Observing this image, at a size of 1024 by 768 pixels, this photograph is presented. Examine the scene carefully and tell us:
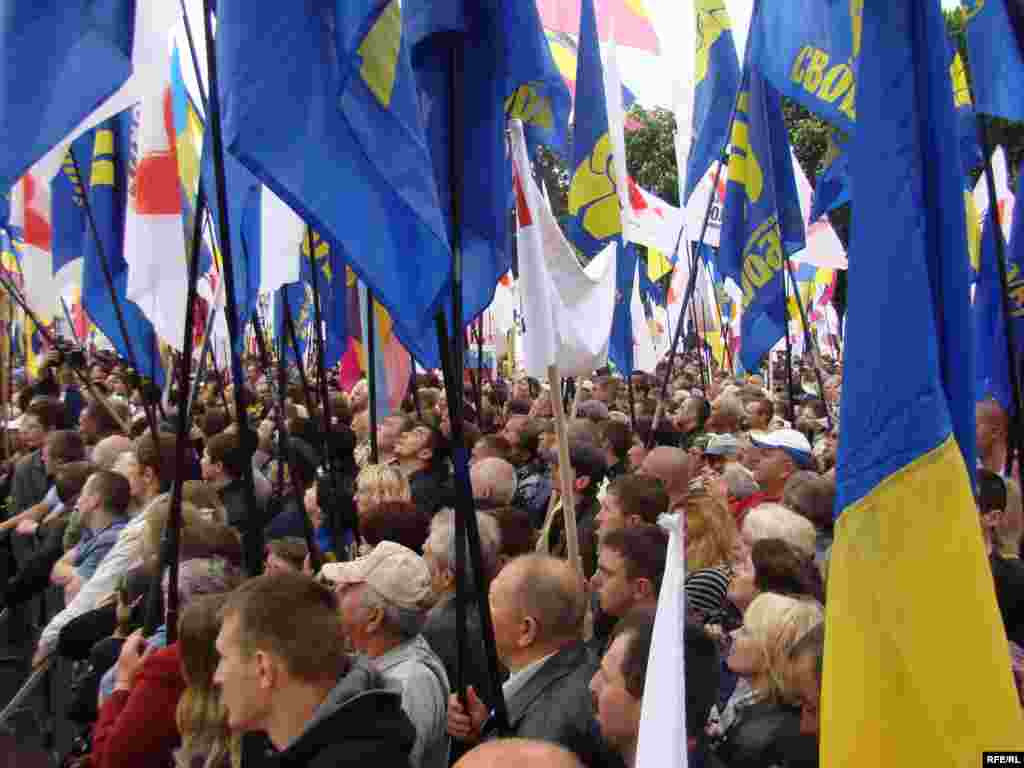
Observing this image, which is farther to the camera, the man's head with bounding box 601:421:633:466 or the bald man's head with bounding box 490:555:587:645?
the man's head with bounding box 601:421:633:466

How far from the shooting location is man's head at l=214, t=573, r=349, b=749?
8.78 feet

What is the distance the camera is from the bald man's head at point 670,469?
5.80 metres

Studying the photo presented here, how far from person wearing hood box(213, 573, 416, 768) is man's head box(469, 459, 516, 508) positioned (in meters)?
3.11

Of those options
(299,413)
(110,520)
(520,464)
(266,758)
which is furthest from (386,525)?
(299,413)

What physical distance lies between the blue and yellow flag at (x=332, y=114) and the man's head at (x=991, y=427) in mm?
3442

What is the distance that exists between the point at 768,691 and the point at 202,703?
1587 mm

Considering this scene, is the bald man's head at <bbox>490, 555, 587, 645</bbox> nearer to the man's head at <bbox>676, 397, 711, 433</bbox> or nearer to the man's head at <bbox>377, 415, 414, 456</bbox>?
the man's head at <bbox>377, 415, 414, 456</bbox>

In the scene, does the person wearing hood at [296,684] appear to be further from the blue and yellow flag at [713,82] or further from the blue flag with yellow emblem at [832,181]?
the blue flag with yellow emblem at [832,181]

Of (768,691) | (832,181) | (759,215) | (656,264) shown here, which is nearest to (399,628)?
(768,691)

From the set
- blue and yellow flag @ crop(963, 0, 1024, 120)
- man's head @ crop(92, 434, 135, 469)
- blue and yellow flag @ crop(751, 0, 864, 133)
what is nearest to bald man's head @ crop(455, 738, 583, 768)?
blue and yellow flag @ crop(963, 0, 1024, 120)

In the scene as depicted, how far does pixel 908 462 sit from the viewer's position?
7.42 feet

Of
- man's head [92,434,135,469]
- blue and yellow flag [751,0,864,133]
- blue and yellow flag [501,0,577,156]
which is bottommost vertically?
man's head [92,434,135,469]

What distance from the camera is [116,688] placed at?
3.52 m

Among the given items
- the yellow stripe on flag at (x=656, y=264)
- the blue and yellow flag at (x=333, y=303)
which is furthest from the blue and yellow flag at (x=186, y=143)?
the yellow stripe on flag at (x=656, y=264)
